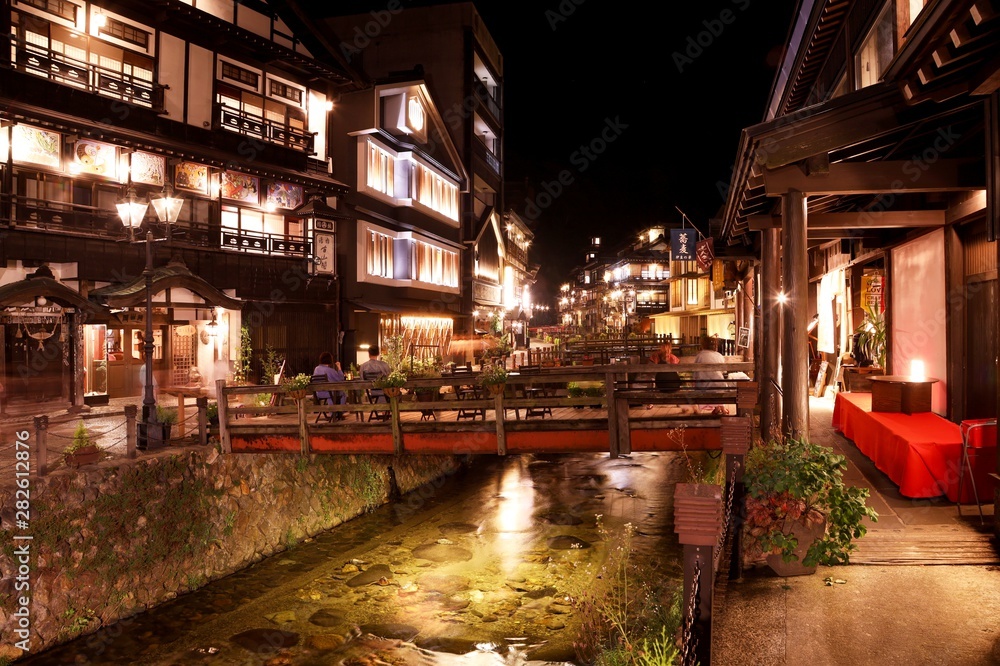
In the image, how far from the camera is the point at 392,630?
9.96 metres

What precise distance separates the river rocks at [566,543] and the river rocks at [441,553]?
70.1 inches

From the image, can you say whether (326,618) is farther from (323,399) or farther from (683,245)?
(683,245)

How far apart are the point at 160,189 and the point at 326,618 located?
1633cm

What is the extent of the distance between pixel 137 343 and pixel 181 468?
Answer: 11467 millimetres

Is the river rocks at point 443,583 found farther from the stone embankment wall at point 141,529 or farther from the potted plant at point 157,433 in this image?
the potted plant at point 157,433

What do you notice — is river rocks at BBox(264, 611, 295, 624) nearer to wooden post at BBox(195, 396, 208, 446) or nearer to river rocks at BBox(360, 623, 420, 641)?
river rocks at BBox(360, 623, 420, 641)

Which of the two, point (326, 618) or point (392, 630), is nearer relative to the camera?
point (392, 630)

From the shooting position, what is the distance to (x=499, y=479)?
19.6 m

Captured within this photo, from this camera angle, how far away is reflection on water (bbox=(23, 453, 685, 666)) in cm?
943

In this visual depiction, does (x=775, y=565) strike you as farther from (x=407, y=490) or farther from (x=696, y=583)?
(x=407, y=490)

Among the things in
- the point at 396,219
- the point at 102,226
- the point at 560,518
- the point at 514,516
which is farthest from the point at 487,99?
the point at 560,518

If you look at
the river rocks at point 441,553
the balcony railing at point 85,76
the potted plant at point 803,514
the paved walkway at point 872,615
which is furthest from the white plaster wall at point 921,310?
the balcony railing at point 85,76

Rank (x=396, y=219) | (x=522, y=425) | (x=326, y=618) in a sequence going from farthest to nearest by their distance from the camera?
(x=396, y=219) < (x=522, y=425) < (x=326, y=618)

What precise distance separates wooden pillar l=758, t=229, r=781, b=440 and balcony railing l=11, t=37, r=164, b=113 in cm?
1907
